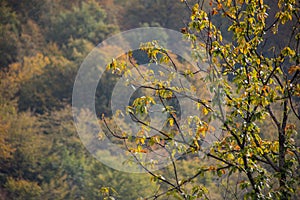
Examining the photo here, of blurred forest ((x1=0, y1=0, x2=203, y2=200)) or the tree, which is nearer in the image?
the tree

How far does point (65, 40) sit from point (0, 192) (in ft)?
43.4

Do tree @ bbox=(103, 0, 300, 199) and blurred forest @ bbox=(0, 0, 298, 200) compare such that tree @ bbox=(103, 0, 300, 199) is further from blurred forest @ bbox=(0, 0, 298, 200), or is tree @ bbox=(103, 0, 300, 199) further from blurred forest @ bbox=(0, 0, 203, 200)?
blurred forest @ bbox=(0, 0, 203, 200)

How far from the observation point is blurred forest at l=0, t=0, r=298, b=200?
17.6 m

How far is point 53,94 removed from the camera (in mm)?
24781

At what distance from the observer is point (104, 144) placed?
65.3 ft

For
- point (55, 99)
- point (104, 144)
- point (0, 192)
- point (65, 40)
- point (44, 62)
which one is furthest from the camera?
point (65, 40)

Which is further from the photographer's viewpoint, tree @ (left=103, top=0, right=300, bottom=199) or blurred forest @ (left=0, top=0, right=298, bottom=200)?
blurred forest @ (left=0, top=0, right=298, bottom=200)

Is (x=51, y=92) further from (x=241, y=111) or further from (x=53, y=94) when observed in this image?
(x=241, y=111)

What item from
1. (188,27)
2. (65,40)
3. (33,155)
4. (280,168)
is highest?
(65,40)

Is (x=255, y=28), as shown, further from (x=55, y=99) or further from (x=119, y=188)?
(x=55, y=99)

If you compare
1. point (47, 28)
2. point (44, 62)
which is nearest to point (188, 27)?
point (44, 62)

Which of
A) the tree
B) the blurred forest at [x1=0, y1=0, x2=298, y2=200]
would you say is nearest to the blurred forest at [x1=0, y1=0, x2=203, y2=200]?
the blurred forest at [x1=0, y1=0, x2=298, y2=200]

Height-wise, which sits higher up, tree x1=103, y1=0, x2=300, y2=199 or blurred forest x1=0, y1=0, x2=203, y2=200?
blurred forest x1=0, y1=0, x2=203, y2=200

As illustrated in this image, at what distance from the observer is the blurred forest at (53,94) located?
57.9 ft
